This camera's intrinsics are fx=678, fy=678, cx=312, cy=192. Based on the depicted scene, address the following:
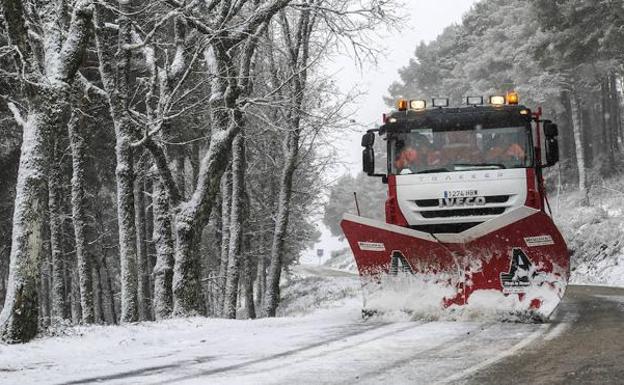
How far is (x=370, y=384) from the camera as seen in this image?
5320 mm

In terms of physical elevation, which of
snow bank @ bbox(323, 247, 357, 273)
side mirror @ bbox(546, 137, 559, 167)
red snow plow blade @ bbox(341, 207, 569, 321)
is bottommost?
snow bank @ bbox(323, 247, 357, 273)

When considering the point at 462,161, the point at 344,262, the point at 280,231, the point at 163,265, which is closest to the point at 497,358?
the point at 462,161

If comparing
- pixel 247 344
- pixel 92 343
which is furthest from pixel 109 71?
pixel 247 344

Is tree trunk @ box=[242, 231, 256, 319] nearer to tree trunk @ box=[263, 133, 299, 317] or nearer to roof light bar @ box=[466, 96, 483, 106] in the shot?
tree trunk @ box=[263, 133, 299, 317]

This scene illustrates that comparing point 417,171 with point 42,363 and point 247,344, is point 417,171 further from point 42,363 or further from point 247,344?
point 42,363

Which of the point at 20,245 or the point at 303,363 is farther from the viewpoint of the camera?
the point at 20,245

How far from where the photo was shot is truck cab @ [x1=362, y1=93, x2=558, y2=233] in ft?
32.8

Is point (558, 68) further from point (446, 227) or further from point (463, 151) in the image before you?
point (446, 227)

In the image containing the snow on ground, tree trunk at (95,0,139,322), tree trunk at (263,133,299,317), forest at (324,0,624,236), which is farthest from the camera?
forest at (324,0,624,236)

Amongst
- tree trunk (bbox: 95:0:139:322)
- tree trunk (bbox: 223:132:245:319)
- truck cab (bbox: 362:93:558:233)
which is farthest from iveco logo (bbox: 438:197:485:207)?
tree trunk (bbox: 223:132:245:319)

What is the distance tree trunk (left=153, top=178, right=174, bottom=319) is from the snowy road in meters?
2.82

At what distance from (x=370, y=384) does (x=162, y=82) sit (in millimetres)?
8006

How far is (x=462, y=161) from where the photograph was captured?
33.8 ft

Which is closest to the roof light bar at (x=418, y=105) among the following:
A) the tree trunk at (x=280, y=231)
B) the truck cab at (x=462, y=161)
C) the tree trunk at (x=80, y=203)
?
the truck cab at (x=462, y=161)
